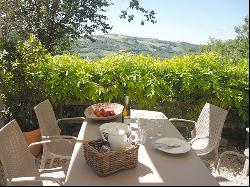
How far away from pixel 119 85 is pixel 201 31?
7.29 ft

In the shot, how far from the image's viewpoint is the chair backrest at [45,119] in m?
3.11

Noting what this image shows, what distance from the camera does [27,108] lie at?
4.22 m

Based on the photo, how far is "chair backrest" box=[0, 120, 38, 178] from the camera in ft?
7.46

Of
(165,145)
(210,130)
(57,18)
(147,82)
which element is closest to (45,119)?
(165,145)

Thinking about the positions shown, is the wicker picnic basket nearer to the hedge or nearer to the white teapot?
the white teapot

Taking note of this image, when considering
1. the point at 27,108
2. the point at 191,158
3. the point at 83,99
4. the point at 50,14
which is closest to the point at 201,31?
the point at 83,99

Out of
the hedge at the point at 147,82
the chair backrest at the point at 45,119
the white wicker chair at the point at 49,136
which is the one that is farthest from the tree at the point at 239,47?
the chair backrest at the point at 45,119

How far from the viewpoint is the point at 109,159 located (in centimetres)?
185

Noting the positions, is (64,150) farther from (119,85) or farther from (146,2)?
(146,2)

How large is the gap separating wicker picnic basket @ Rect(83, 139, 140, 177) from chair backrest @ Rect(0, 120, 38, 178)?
66 centimetres

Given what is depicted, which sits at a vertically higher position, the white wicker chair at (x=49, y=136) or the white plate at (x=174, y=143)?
the white plate at (x=174, y=143)

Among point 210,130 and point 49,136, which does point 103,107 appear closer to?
point 49,136

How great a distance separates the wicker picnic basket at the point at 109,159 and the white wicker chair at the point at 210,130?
4.24 ft

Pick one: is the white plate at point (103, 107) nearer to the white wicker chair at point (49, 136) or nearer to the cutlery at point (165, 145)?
the white wicker chair at point (49, 136)
